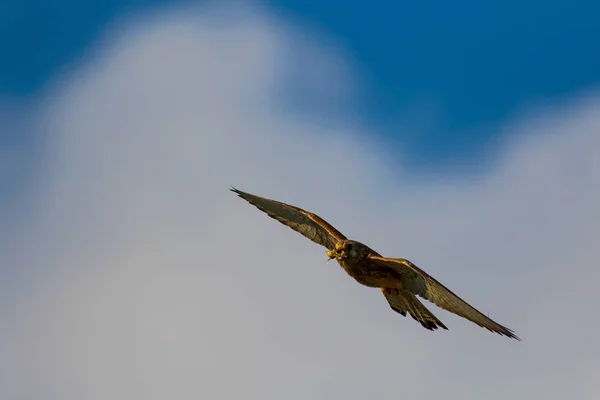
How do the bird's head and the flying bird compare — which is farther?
the bird's head

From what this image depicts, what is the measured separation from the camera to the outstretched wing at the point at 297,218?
98.0 feet

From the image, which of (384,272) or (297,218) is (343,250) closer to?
(384,272)

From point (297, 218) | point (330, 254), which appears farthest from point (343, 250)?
point (297, 218)

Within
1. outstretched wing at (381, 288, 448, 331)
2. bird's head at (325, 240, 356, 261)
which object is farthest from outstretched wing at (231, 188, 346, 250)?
outstretched wing at (381, 288, 448, 331)

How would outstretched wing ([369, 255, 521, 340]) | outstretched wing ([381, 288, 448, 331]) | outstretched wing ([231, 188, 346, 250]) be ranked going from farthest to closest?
outstretched wing ([231, 188, 346, 250]) → outstretched wing ([381, 288, 448, 331]) → outstretched wing ([369, 255, 521, 340])

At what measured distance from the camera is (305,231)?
30438 mm

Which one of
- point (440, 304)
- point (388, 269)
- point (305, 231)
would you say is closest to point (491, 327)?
point (440, 304)

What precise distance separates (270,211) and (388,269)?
4.46 m

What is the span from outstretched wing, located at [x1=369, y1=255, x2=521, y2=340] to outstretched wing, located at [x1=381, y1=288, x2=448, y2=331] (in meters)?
0.82

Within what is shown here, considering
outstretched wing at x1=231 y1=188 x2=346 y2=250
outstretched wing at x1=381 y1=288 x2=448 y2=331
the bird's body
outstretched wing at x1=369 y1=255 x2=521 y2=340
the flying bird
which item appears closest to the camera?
outstretched wing at x1=369 y1=255 x2=521 y2=340

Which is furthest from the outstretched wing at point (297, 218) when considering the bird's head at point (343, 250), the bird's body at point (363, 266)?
the bird's body at point (363, 266)

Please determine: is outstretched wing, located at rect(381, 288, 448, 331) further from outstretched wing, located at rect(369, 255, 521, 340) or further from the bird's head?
the bird's head

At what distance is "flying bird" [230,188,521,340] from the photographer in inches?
1015

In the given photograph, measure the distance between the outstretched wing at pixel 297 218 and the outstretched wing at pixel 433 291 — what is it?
8.34 ft
